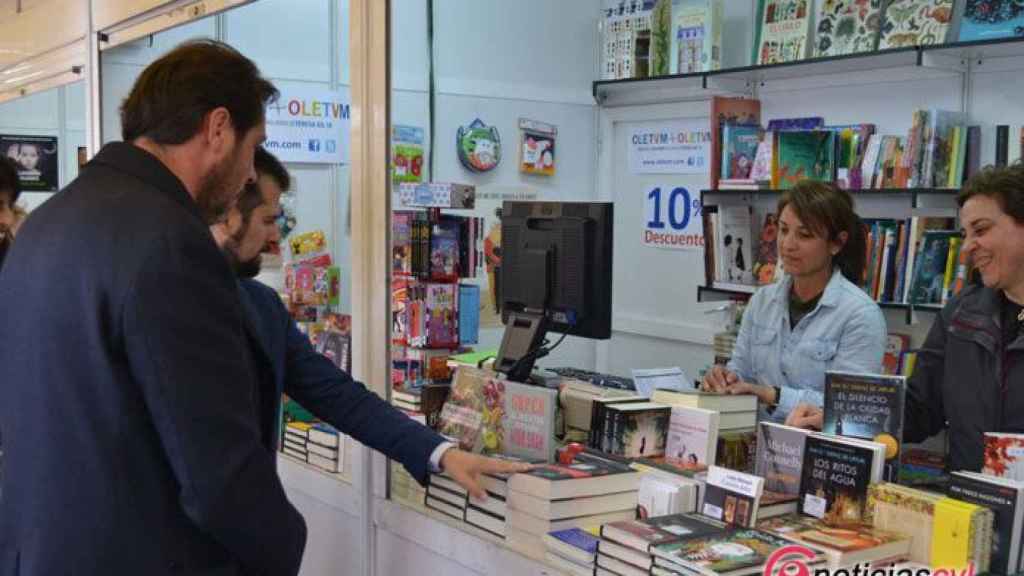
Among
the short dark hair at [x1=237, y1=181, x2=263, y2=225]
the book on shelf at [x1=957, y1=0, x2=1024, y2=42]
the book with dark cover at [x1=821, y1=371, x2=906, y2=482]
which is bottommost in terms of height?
the book with dark cover at [x1=821, y1=371, x2=906, y2=482]

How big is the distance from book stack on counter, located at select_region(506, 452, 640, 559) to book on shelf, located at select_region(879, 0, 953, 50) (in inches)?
119

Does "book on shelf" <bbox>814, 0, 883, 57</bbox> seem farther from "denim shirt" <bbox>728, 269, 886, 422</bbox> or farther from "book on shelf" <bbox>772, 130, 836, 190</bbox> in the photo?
"denim shirt" <bbox>728, 269, 886, 422</bbox>

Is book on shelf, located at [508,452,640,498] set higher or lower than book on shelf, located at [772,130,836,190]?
lower

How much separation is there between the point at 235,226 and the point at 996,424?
188cm

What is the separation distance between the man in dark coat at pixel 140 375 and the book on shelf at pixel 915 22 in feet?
11.7

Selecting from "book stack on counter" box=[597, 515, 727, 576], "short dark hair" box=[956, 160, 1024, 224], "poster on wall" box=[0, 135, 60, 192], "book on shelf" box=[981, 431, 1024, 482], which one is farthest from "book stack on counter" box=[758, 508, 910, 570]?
"poster on wall" box=[0, 135, 60, 192]

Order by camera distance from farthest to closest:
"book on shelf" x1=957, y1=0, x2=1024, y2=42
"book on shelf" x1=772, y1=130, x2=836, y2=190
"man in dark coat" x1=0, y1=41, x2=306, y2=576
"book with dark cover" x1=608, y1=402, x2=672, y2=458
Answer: "book on shelf" x1=772, y1=130, x2=836, y2=190
"book on shelf" x1=957, y1=0, x2=1024, y2=42
"book with dark cover" x1=608, y1=402, x2=672, y2=458
"man in dark coat" x1=0, y1=41, x2=306, y2=576

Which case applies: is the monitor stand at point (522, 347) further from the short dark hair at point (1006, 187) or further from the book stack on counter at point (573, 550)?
the short dark hair at point (1006, 187)

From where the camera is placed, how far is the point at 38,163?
5859mm

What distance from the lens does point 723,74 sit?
17.7 ft

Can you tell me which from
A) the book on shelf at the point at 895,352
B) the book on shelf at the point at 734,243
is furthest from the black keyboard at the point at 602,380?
the book on shelf at the point at 734,243

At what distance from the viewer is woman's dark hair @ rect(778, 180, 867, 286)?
3.27m

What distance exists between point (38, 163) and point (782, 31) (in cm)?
412

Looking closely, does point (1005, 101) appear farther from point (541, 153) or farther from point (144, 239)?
point (144, 239)
